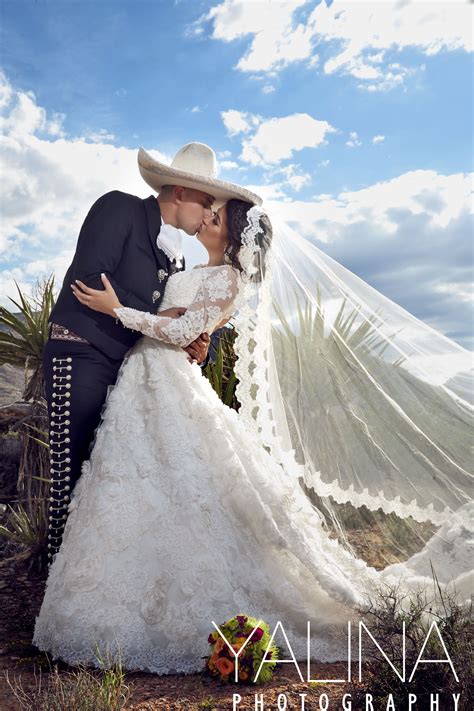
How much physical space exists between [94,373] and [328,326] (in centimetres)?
141

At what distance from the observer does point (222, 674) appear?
9.20 ft

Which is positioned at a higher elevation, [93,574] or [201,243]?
[201,243]

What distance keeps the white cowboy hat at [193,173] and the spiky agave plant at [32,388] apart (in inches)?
89.5

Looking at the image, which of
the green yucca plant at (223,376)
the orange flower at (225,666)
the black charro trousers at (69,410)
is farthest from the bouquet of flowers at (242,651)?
the green yucca plant at (223,376)

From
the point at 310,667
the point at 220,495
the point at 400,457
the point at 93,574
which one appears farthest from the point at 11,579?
the point at 400,457

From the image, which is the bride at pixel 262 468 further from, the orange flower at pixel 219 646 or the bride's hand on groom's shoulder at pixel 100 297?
the orange flower at pixel 219 646

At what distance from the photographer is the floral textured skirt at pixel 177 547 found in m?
3.07

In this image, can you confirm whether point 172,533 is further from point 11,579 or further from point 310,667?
point 11,579

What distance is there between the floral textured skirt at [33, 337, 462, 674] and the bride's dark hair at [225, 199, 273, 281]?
699 millimetres

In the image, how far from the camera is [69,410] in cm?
345

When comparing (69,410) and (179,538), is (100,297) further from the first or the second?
(179,538)

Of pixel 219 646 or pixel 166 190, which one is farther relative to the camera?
pixel 166 190

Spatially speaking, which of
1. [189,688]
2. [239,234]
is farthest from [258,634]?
[239,234]

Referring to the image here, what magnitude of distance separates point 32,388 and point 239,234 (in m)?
2.89
